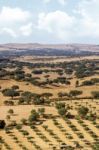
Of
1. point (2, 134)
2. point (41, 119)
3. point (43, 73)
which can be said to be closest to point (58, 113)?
point (41, 119)

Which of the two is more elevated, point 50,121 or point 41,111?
point 41,111

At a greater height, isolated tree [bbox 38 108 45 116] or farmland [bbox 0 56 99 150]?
isolated tree [bbox 38 108 45 116]

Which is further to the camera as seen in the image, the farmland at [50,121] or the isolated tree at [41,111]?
the isolated tree at [41,111]

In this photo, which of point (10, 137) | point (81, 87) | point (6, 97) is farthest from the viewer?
point (81, 87)

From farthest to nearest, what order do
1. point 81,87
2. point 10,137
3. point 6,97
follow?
point 81,87 → point 6,97 → point 10,137

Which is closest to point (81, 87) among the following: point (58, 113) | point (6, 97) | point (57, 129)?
point (6, 97)

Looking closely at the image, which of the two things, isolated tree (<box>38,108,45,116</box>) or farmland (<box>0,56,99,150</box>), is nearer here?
farmland (<box>0,56,99,150</box>)

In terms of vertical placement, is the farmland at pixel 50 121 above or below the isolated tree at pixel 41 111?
below

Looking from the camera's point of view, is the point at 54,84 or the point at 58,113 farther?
the point at 54,84

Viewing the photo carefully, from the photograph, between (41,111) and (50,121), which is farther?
(41,111)

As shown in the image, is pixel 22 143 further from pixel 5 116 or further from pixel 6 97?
pixel 6 97
